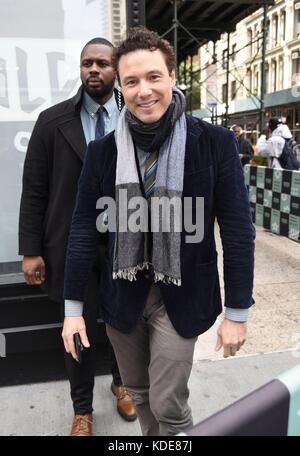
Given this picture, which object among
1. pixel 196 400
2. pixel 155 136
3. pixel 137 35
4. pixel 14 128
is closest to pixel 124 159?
pixel 155 136

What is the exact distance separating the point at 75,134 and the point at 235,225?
3.49ft

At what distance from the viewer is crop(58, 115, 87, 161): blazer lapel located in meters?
2.32

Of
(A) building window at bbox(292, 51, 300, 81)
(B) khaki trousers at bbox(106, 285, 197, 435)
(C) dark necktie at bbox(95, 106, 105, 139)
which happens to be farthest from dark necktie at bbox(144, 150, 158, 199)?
(A) building window at bbox(292, 51, 300, 81)

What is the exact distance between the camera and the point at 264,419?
41.2 inches

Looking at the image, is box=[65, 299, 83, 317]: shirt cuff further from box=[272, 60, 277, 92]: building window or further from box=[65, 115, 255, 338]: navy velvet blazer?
box=[272, 60, 277, 92]: building window

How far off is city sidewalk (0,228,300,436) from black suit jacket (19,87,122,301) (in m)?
0.76

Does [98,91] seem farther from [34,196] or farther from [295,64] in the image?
[295,64]

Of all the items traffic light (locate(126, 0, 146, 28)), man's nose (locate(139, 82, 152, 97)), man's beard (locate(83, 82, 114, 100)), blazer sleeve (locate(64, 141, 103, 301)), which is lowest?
blazer sleeve (locate(64, 141, 103, 301))

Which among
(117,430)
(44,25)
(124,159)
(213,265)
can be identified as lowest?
(117,430)

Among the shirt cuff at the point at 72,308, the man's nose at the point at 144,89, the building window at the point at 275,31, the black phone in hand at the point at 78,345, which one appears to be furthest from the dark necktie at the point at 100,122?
the building window at the point at 275,31

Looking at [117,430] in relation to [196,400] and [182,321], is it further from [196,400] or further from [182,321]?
[182,321]

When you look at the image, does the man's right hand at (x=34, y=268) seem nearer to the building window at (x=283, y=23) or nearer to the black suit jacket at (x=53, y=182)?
the black suit jacket at (x=53, y=182)

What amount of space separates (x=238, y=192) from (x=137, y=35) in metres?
0.66
